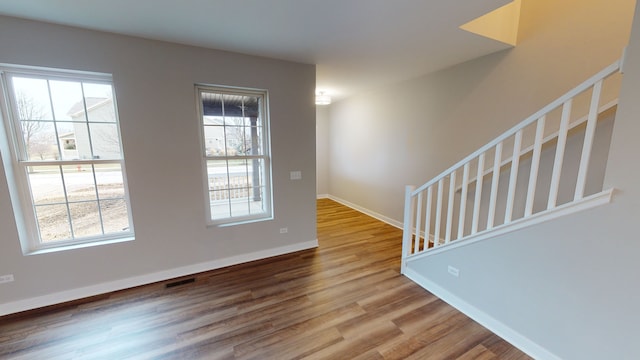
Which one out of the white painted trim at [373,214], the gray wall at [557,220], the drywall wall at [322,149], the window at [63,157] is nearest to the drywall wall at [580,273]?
the gray wall at [557,220]

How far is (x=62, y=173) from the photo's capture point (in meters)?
2.35

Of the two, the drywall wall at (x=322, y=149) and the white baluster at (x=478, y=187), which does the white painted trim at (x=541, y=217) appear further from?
the drywall wall at (x=322, y=149)

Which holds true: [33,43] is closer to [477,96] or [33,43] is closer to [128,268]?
[128,268]

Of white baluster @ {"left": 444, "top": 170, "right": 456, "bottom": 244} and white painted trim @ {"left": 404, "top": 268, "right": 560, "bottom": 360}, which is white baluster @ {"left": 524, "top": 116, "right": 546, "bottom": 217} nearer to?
white baluster @ {"left": 444, "top": 170, "right": 456, "bottom": 244}

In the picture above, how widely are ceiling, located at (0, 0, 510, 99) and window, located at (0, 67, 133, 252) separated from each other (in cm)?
58

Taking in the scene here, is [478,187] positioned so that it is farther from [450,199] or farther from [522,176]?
[522,176]

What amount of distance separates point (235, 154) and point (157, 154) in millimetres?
833

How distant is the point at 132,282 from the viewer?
8.56 feet

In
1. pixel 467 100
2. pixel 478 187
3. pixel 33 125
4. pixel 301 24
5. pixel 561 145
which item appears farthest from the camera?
pixel 467 100

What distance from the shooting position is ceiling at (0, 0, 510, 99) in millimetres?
1830

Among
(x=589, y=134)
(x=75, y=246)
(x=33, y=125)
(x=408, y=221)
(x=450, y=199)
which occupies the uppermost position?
(x=33, y=125)

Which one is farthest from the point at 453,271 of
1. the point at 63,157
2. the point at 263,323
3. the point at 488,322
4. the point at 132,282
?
the point at 63,157

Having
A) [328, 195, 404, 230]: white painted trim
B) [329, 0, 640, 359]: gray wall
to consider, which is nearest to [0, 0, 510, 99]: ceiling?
[329, 0, 640, 359]: gray wall

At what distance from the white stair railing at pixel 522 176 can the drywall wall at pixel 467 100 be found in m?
0.29
